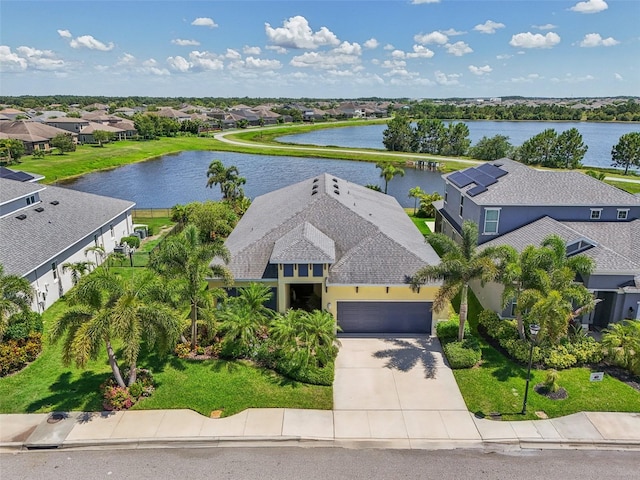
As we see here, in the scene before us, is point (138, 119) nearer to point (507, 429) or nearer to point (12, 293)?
point (12, 293)

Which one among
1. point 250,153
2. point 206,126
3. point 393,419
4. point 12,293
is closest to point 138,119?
point 206,126

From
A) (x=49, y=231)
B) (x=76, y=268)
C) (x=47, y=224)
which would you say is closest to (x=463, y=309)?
(x=76, y=268)

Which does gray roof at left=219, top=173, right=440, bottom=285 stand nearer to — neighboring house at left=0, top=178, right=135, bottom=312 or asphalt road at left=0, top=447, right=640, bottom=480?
asphalt road at left=0, top=447, right=640, bottom=480

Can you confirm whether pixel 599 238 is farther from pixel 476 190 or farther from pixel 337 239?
pixel 337 239

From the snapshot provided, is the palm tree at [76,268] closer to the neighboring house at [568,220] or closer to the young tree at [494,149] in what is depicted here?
the neighboring house at [568,220]

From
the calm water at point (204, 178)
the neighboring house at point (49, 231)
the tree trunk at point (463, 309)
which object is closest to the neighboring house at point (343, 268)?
the tree trunk at point (463, 309)

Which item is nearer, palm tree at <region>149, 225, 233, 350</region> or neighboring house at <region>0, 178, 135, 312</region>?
palm tree at <region>149, 225, 233, 350</region>

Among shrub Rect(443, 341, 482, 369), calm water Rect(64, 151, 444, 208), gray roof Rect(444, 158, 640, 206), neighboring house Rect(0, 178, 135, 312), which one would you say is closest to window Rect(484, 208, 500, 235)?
gray roof Rect(444, 158, 640, 206)
